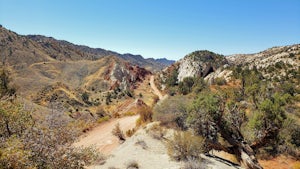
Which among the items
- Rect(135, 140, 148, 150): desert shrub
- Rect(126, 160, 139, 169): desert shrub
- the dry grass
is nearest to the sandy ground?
Rect(135, 140, 148, 150): desert shrub

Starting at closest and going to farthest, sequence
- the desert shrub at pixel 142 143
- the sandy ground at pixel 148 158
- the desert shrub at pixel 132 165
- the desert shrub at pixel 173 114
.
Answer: the desert shrub at pixel 132 165, the sandy ground at pixel 148 158, the desert shrub at pixel 142 143, the desert shrub at pixel 173 114

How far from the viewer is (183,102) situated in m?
17.3

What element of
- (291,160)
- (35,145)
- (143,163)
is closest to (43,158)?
(35,145)

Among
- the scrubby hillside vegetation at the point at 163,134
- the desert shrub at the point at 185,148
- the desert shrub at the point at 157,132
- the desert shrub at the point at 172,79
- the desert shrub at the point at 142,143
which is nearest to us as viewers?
the scrubby hillside vegetation at the point at 163,134

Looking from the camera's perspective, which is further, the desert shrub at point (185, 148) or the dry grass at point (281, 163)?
the dry grass at point (281, 163)

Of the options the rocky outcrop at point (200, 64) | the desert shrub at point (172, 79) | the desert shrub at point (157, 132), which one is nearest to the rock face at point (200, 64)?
the rocky outcrop at point (200, 64)

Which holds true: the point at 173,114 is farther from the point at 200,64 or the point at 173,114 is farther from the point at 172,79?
the point at 200,64

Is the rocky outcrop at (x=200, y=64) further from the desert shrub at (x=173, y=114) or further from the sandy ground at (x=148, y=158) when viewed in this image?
the sandy ground at (x=148, y=158)

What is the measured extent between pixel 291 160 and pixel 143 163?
1104cm

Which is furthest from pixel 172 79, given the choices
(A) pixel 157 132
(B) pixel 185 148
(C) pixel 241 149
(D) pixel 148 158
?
(B) pixel 185 148

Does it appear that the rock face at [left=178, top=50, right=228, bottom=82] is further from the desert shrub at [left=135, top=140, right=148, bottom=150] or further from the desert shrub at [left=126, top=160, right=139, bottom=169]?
the desert shrub at [left=126, top=160, right=139, bottom=169]

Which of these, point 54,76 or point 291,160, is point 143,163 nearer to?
point 291,160

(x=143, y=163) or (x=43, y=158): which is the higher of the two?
(x=43, y=158)

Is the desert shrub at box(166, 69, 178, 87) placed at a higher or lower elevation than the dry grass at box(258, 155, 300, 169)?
higher
